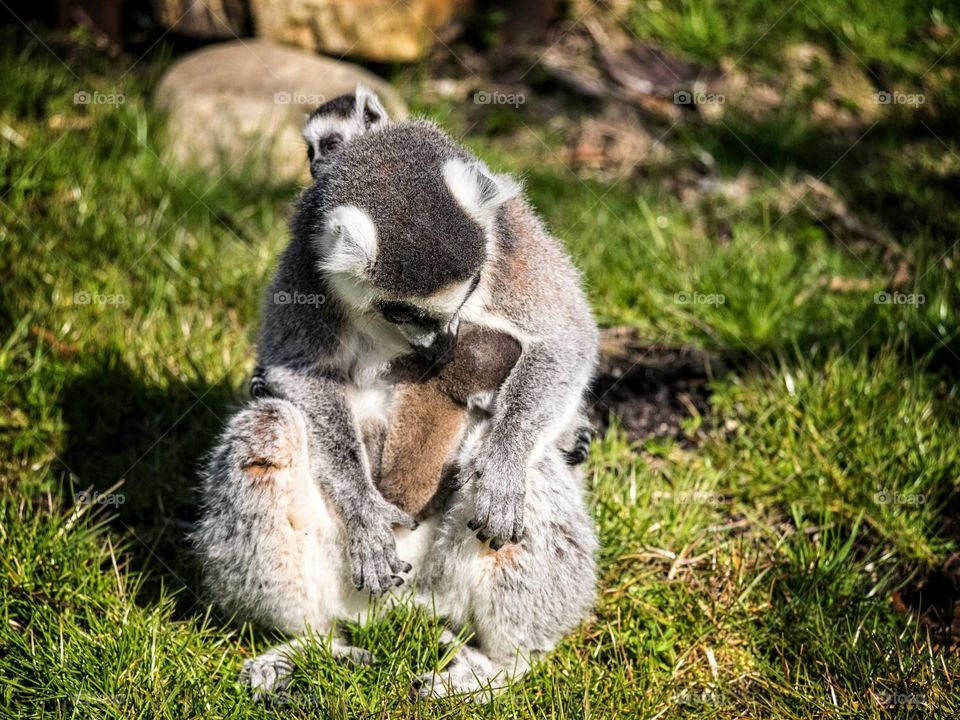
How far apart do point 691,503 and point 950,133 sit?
506cm

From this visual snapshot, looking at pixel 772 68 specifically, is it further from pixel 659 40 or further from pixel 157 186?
pixel 157 186

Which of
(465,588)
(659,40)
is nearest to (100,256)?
(465,588)

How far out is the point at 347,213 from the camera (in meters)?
3.64

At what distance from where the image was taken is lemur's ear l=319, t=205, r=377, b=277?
3.60 metres

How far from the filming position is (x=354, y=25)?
8.48 meters

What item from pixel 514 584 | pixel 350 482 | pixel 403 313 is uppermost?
pixel 403 313
